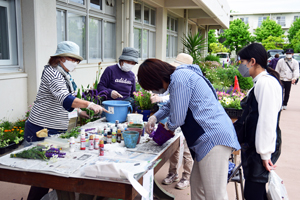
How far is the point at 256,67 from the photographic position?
2434 mm

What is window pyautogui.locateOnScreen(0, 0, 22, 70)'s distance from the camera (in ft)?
15.1

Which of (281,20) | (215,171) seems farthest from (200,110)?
(281,20)

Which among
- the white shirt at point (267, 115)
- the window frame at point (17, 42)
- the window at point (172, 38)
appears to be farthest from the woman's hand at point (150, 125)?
the window at point (172, 38)

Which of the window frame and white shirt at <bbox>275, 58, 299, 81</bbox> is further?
white shirt at <bbox>275, 58, 299, 81</bbox>

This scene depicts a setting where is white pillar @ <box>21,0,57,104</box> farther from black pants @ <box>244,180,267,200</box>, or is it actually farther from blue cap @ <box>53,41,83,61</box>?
black pants @ <box>244,180,267,200</box>

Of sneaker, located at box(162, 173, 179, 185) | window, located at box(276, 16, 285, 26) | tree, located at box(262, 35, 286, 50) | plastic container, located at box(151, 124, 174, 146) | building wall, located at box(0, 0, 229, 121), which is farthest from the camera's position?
window, located at box(276, 16, 285, 26)

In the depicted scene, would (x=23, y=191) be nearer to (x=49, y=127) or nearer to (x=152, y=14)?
(x=49, y=127)

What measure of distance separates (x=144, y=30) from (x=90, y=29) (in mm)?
3477

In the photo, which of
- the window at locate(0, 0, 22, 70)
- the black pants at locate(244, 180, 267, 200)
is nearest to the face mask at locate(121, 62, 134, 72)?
the window at locate(0, 0, 22, 70)

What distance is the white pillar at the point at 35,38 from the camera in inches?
186

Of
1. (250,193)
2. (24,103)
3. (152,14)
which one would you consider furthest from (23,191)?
(152,14)

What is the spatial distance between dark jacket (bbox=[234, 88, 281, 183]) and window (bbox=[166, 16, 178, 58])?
1110 centimetres

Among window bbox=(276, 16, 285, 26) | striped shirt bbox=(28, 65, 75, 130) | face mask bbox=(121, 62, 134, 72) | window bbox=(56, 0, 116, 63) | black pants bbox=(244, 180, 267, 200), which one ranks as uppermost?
window bbox=(276, 16, 285, 26)

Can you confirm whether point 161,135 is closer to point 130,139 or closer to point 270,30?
point 130,139
